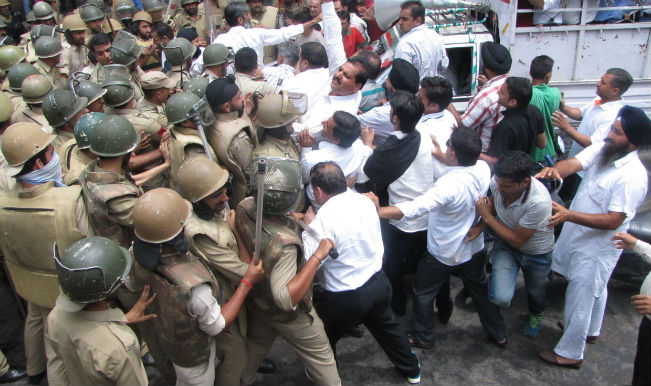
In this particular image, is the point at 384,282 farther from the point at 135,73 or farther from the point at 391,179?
the point at 135,73

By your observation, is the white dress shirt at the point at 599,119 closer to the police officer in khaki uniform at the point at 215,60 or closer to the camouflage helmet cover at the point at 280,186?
the camouflage helmet cover at the point at 280,186

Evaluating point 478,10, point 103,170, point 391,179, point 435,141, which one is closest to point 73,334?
point 103,170

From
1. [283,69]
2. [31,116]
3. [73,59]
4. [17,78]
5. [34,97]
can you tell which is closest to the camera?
[34,97]

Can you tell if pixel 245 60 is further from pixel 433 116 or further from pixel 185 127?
pixel 433 116

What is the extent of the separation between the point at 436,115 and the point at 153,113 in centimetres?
267

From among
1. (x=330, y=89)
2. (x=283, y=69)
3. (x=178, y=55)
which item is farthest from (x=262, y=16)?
(x=330, y=89)

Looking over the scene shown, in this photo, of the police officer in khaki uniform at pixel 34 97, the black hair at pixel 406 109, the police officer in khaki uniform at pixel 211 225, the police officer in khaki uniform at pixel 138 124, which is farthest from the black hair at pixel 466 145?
the police officer in khaki uniform at pixel 34 97

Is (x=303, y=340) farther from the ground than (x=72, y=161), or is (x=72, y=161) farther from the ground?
(x=72, y=161)

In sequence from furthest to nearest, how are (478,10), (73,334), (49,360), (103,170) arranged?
(478,10)
(103,170)
(49,360)
(73,334)

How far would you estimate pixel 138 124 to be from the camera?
4.59 meters

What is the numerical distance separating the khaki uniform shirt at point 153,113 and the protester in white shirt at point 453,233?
232cm

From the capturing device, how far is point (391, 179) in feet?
14.0

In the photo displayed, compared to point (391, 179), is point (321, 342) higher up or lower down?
lower down

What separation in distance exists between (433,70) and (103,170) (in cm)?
382
